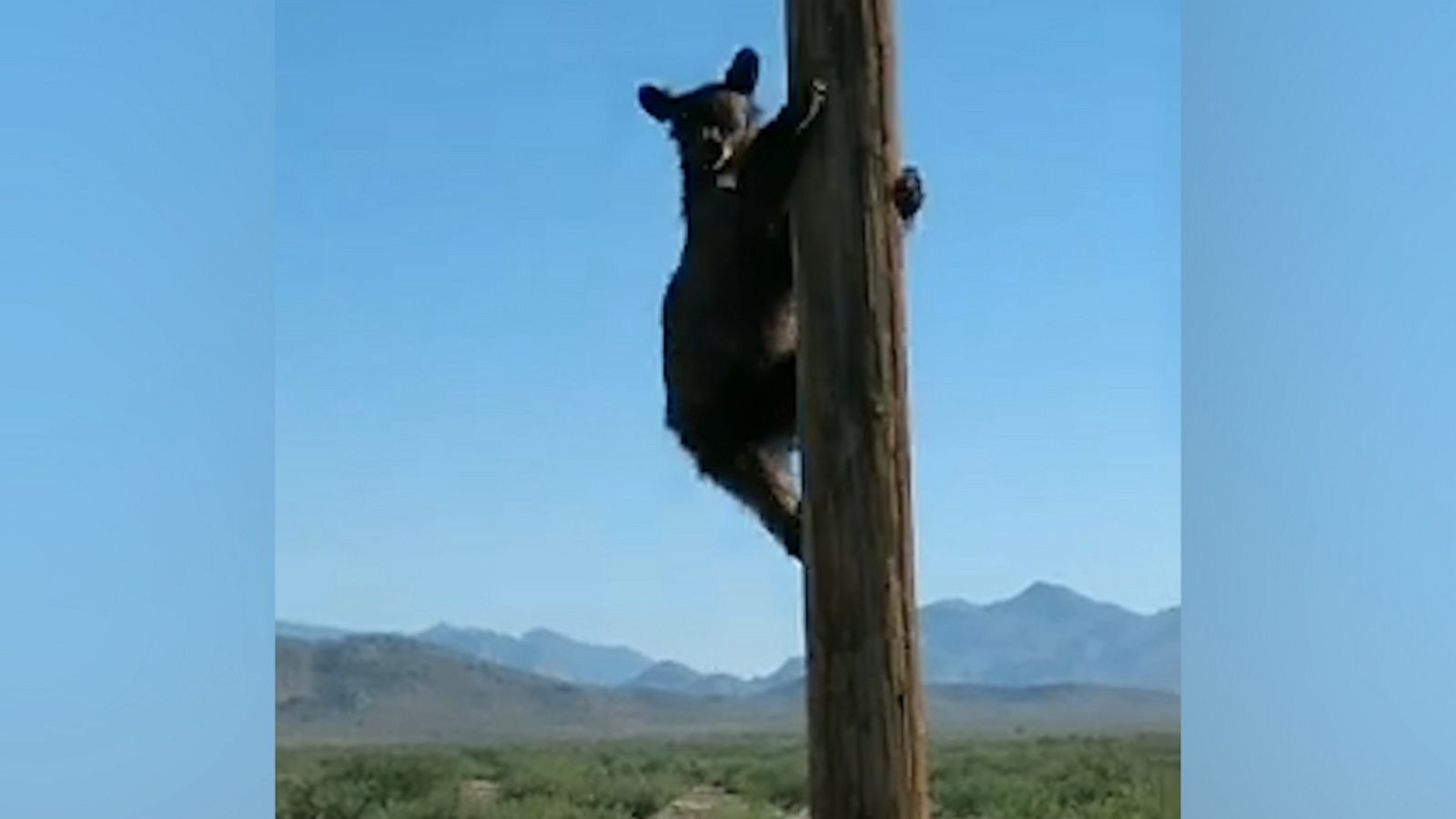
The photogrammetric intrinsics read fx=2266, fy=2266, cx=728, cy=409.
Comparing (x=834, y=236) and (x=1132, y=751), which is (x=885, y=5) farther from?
(x=1132, y=751)

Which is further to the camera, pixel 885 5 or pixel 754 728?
pixel 754 728

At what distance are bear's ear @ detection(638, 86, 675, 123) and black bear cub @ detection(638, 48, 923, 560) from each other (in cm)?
3

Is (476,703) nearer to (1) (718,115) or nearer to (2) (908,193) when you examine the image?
(1) (718,115)

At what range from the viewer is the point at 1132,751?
11.9m

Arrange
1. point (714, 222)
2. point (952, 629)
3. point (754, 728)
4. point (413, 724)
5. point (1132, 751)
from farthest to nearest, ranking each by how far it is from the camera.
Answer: point (413, 724) < point (1132, 751) < point (754, 728) < point (952, 629) < point (714, 222)

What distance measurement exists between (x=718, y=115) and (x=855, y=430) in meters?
1.09

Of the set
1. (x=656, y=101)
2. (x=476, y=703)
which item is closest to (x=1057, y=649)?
(x=476, y=703)

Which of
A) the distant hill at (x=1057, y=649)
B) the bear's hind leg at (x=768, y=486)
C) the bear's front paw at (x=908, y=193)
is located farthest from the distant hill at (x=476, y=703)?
the bear's front paw at (x=908, y=193)

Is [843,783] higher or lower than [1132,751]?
higher

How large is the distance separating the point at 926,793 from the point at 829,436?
2.10ft

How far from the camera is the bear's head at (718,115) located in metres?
4.73

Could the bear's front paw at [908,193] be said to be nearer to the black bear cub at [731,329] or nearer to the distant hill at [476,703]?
the black bear cub at [731,329]

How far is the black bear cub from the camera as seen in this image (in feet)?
15.2

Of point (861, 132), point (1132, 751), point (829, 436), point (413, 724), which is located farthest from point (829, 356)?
point (413, 724)
